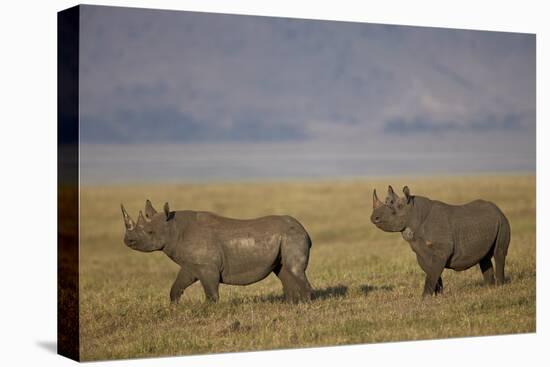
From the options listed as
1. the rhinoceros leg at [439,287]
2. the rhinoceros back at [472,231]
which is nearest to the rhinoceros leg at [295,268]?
the rhinoceros leg at [439,287]

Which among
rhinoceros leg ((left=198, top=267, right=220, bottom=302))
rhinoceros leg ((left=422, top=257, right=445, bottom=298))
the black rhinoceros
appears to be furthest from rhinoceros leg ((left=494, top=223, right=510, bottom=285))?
rhinoceros leg ((left=198, top=267, right=220, bottom=302))

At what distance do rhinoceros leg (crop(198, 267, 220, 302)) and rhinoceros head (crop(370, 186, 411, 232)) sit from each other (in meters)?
2.75

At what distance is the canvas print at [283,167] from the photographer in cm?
1745

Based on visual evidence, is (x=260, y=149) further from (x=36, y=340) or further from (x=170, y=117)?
(x=36, y=340)

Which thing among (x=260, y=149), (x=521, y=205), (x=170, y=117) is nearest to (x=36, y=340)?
(x=170, y=117)

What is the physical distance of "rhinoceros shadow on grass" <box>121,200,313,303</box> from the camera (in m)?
18.2

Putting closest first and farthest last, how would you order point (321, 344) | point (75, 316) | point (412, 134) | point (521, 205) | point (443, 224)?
point (75, 316) → point (321, 344) → point (443, 224) → point (412, 134) → point (521, 205)

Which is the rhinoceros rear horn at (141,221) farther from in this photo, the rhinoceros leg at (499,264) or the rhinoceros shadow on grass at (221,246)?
the rhinoceros leg at (499,264)

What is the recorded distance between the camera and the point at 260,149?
2202cm

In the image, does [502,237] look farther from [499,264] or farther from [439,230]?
[439,230]

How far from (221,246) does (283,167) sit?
8.29 feet

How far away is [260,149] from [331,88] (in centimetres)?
229

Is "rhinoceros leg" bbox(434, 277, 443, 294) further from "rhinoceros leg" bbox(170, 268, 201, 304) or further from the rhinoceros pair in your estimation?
"rhinoceros leg" bbox(170, 268, 201, 304)

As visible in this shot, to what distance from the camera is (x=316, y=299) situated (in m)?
19.1
